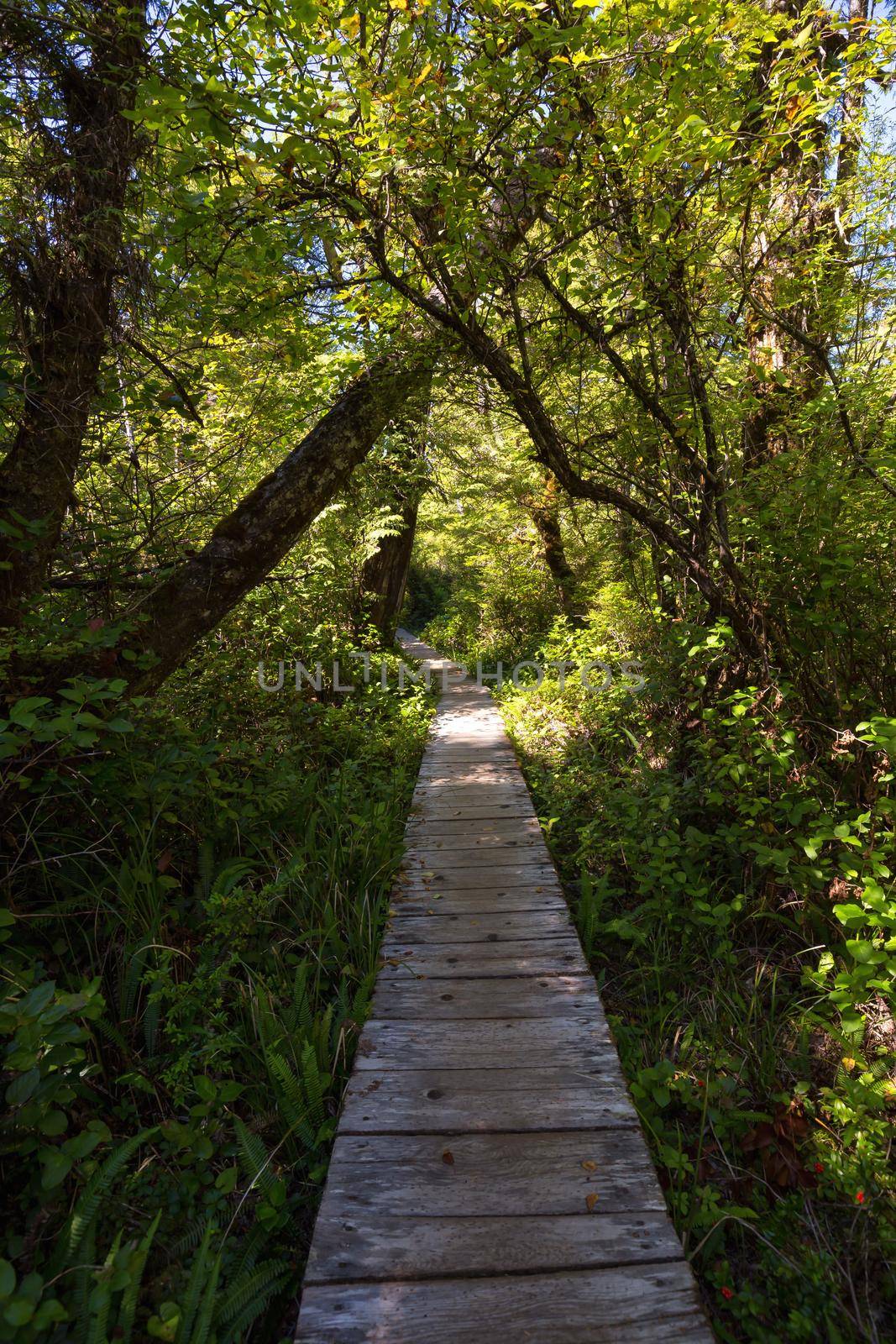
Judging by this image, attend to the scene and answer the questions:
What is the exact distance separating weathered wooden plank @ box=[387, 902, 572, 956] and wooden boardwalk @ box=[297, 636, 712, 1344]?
1cm

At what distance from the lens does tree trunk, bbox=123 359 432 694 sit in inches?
144

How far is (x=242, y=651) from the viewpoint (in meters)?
5.11

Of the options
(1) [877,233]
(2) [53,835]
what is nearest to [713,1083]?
(2) [53,835]

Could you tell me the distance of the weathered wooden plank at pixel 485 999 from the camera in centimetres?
246

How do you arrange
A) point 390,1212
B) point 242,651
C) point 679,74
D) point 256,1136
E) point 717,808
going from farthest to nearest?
point 242,651, point 717,808, point 679,74, point 256,1136, point 390,1212

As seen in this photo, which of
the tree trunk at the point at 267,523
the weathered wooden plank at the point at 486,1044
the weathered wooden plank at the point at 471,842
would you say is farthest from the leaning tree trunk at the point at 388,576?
the weathered wooden plank at the point at 486,1044

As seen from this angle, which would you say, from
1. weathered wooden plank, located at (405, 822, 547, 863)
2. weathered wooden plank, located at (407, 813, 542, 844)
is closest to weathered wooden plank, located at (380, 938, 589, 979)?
weathered wooden plank, located at (405, 822, 547, 863)

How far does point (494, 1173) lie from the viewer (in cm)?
179

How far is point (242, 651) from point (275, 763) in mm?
1367

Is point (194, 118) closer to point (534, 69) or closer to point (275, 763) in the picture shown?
point (534, 69)

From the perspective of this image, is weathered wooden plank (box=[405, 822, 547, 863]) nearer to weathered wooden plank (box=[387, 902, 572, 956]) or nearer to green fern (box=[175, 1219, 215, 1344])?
weathered wooden plank (box=[387, 902, 572, 956])

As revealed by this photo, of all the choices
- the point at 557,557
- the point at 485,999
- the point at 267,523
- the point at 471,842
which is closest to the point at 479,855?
the point at 471,842

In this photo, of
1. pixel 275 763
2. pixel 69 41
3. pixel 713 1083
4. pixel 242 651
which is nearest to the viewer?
pixel 713 1083

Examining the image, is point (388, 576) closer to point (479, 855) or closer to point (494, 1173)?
point (479, 855)
